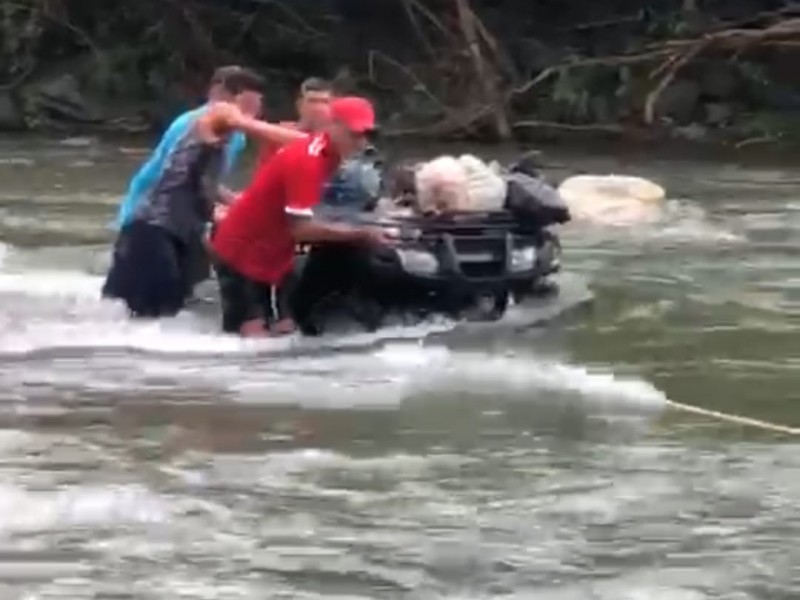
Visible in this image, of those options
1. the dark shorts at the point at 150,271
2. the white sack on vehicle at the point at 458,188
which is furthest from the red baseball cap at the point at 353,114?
the dark shorts at the point at 150,271

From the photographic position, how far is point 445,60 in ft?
98.9

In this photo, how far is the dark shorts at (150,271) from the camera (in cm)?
1165

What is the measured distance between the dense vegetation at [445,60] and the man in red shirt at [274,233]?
16.8 meters

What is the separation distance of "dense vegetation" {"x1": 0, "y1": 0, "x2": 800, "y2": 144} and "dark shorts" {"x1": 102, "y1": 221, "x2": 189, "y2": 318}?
53.8ft

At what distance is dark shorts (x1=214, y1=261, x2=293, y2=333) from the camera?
36.3ft

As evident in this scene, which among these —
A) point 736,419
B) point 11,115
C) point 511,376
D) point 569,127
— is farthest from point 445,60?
point 736,419

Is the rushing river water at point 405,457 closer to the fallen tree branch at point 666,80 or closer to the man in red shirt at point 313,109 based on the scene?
the man in red shirt at point 313,109

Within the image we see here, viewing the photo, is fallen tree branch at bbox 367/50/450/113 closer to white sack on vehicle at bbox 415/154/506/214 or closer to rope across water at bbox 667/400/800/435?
white sack on vehicle at bbox 415/154/506/214

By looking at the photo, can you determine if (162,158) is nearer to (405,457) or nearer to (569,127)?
(405,457)

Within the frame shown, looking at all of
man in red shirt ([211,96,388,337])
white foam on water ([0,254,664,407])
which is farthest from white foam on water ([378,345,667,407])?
man in red shirt ([211,96,388,337])

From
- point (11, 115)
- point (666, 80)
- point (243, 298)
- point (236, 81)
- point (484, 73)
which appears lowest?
point (11, 115)

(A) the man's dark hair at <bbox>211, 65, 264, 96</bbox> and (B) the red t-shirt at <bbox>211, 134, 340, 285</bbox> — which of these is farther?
(A) the man's dark hair at <bbox>211, 65, 264, 96</bbox>

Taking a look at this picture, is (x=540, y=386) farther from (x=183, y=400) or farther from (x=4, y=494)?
(x=4, y=494)

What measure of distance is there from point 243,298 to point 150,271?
78 centimetres
